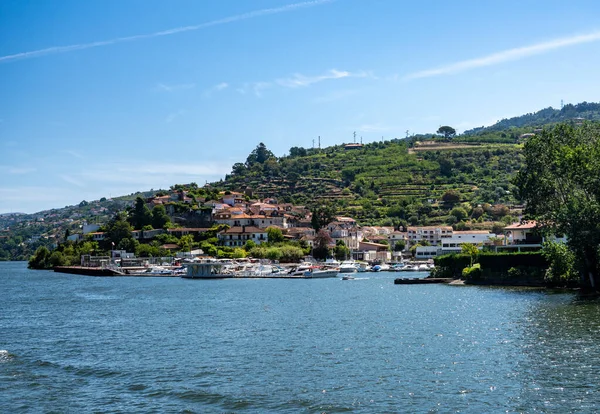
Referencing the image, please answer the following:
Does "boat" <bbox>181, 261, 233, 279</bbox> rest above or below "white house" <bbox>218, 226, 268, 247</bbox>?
below

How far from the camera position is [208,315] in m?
46.2

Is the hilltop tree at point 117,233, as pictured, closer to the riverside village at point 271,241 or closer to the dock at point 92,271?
the riverside village at point 271,241

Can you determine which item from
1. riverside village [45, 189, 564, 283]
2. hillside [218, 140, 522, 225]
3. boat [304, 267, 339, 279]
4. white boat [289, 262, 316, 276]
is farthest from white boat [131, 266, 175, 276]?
hillside [218, 140, 522, 225]

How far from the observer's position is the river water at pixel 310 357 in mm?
22094

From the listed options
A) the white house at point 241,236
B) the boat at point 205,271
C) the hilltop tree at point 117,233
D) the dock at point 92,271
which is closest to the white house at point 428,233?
the white house at point 241,236

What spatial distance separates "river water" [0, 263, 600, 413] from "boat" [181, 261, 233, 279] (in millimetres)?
45156

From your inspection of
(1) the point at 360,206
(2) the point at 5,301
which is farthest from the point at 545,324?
(1) the point at 360,206

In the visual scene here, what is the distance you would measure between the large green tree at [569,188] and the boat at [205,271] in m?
49.0

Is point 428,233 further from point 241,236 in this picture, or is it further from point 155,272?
point 155,272

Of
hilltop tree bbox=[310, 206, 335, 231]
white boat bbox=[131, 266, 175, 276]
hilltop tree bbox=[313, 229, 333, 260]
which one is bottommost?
white boat bbox=[131, 266, 175, 276]

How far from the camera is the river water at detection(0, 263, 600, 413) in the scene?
72.5 ft

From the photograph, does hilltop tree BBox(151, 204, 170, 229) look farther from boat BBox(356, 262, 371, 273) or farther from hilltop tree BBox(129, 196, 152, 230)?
boat BBox(356, 262, 371, 273)

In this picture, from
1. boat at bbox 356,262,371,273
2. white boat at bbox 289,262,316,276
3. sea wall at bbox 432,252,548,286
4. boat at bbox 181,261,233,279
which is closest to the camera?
sea wall at bbox 432,252,548,286

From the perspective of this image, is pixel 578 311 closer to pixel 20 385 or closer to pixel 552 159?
pixel 552 159
